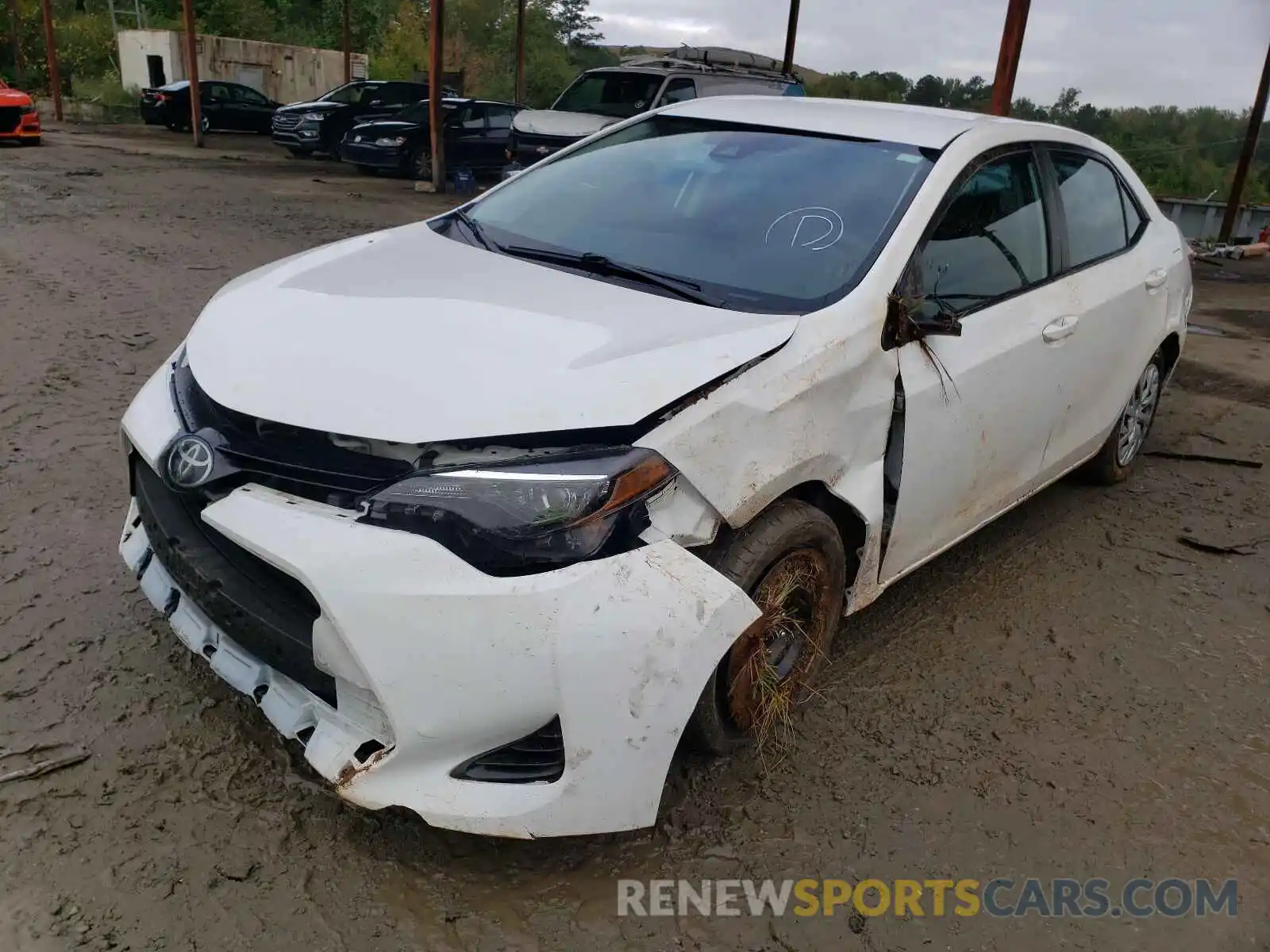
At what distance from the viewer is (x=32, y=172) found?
1276cm

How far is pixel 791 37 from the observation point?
16.7 m

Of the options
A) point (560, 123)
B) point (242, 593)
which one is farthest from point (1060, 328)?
point (560, 123)

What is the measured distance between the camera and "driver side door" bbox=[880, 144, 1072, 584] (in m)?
2.84

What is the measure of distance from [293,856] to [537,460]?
1.06 metres

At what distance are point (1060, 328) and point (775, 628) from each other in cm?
163

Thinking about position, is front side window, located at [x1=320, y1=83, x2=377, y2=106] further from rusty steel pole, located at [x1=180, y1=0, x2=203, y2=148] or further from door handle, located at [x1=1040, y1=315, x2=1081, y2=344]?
door handle, located at [x1=1040, y1=315, x2=1081, y2=344]

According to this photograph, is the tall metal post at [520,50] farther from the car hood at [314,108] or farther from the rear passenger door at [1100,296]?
the rear passenger door at [1100,296]

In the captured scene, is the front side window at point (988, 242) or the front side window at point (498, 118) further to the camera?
the front side window at point (498, 118)

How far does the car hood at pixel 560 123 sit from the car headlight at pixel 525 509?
10821 millimetres

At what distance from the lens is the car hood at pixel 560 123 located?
1220 cm

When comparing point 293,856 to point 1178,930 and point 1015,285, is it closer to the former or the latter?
point 1178,930

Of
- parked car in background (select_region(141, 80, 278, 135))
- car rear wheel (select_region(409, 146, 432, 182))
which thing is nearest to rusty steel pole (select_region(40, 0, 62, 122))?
parked car in background (select_region(141, 80, 278, 135))

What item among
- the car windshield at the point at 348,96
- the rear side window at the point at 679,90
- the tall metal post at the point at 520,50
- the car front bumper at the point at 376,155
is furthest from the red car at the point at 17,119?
the rear side window at the point at 679,90

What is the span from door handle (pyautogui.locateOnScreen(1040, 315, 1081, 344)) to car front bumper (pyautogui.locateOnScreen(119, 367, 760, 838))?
5.97 ft
